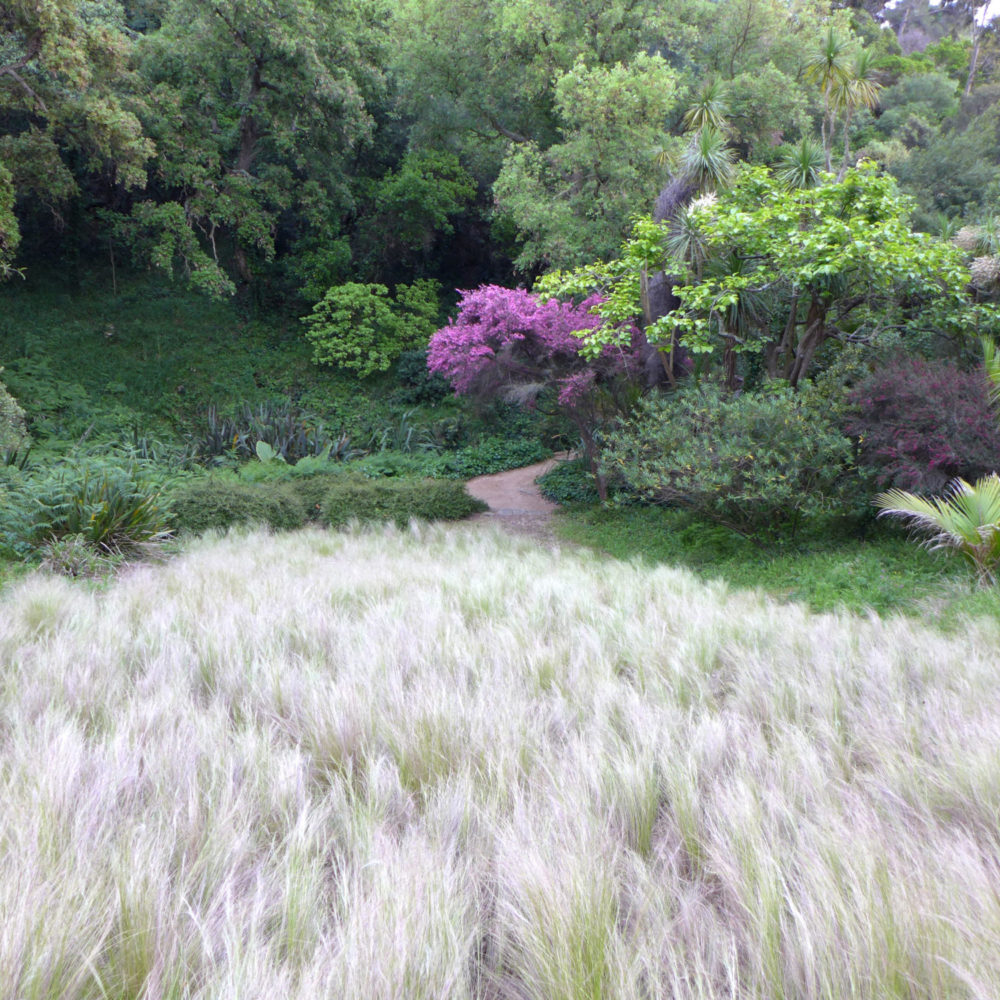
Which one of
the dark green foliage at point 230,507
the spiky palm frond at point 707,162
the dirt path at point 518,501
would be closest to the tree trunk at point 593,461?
the dirt path at point 518,501

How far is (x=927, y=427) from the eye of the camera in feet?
21.1

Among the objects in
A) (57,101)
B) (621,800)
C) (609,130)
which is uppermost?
(609,130)

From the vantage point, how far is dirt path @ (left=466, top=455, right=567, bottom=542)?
1152 cm

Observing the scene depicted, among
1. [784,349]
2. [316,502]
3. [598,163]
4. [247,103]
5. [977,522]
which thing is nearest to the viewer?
[977,522]

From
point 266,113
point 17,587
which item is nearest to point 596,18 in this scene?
point 266,113

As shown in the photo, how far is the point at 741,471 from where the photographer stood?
279 inches

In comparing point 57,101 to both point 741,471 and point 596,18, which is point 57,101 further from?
point 741,471

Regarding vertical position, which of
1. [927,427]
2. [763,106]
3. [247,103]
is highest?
[763,106]

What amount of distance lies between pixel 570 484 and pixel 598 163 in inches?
252

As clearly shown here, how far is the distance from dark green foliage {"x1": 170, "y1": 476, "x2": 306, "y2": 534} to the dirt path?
328 centimetres

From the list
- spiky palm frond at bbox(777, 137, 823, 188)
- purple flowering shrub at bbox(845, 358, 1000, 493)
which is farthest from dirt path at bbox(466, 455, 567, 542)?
spiky palm frond at bbox(777, 137, 823, 188)

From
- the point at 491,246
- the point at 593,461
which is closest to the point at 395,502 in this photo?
the point at 593,461

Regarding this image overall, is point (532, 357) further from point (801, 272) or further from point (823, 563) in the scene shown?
point (823, 563)

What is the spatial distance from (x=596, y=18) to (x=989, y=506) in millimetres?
15003
